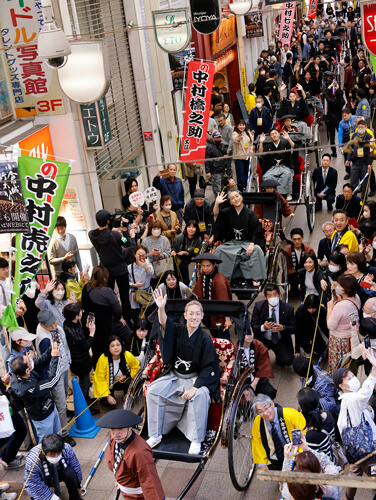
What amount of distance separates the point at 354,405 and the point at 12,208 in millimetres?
4355

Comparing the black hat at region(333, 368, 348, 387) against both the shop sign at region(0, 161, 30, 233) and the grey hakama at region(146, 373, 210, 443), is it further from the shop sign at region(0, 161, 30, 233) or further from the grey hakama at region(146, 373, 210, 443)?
the shop sign at region(0, 161, 30, 233)

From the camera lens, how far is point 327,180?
13.1 m

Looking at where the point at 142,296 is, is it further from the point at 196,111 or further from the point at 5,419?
the point at 196,111

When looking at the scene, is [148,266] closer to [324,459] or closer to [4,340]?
[4,340]

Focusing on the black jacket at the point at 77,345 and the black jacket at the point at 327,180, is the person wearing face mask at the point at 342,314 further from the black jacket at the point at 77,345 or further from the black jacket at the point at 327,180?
the black jacket at the point at 327,180

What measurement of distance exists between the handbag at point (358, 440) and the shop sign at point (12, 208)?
4193mm

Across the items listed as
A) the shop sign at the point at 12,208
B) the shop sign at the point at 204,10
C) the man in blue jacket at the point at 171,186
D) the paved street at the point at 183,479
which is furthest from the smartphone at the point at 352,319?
the shop sign at the point at 204,10

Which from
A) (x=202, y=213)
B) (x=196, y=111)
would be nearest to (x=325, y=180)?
(x=196, y=111)

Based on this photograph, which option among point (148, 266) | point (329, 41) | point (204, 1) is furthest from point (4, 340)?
point (329, 41)

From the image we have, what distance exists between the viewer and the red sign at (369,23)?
921cm

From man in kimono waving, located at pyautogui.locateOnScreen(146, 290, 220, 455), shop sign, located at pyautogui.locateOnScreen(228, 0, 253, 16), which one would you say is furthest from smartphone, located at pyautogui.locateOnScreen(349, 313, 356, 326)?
shop sign, located at pyautogui.locateOnScreen(228, 0, 253, 16)

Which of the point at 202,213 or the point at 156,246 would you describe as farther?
the point at 202,213

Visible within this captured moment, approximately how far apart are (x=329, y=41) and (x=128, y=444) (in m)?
22.8

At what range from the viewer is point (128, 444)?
18.0ft
